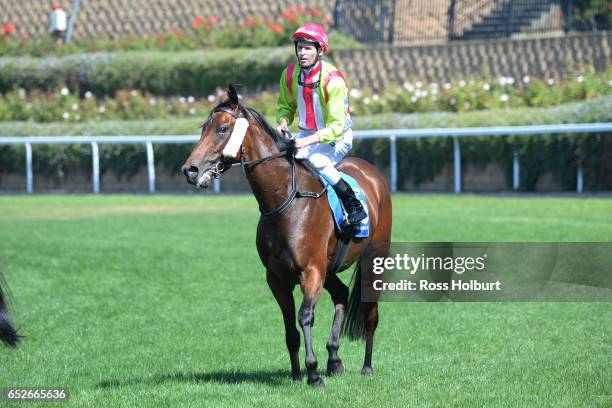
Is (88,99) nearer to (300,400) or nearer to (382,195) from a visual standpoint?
(382,195)

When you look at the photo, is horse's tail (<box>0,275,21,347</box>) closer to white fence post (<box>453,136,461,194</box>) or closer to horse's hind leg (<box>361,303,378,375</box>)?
horse's hind leg (<box>361,303,378,375</box>)

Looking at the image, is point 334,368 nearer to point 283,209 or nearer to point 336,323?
point 336,323

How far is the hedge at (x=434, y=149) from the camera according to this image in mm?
13180

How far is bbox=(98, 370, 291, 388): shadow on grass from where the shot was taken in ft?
18.2

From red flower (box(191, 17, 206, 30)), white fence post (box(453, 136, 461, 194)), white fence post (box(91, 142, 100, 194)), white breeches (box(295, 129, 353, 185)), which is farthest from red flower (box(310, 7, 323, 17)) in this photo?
white breeches (box(295, 129, 353, 185))

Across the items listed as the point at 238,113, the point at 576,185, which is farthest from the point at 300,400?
the point at 576,185

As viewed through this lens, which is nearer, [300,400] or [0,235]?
[300,400]

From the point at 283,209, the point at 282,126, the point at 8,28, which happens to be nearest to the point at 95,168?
the point at 8,28

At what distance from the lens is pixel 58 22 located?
22594mm

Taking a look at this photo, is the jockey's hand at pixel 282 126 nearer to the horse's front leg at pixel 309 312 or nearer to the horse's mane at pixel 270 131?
the horse's mane at pixel 270 131

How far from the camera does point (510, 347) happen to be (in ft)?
20.9

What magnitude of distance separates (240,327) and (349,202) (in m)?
1.93

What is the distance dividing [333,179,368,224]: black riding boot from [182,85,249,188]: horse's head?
753mm

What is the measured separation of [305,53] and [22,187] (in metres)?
14.2
